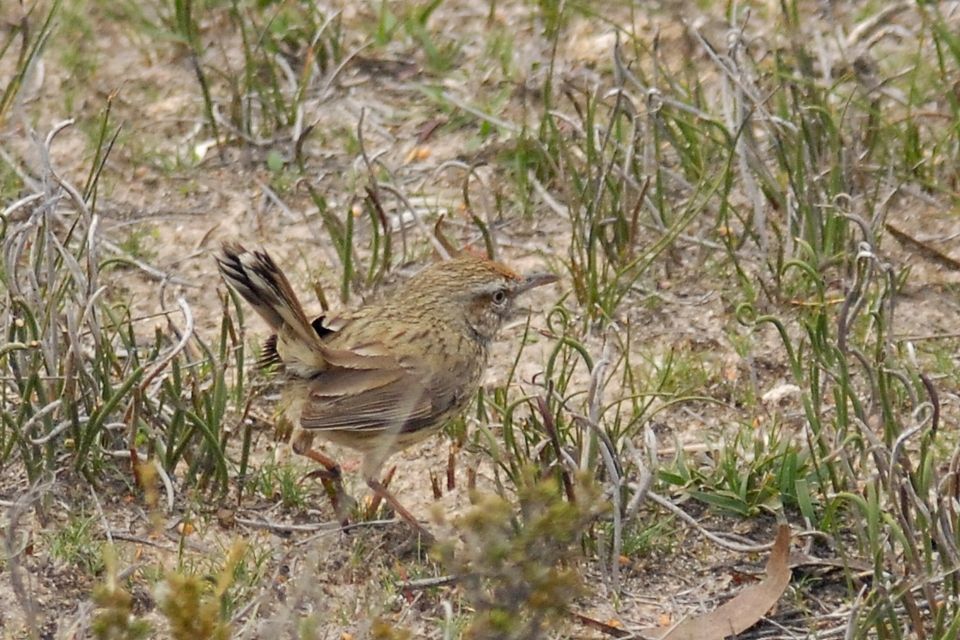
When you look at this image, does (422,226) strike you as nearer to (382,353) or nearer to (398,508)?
(382,353)

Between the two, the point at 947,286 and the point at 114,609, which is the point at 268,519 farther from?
the point at 947,286

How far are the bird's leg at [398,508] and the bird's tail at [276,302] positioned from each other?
0.44 meters

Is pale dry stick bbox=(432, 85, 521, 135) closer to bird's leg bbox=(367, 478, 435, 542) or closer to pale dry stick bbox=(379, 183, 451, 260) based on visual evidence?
pale dry stick bbox=(379, 183, 451, 260)

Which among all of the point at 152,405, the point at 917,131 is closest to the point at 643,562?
the point at 152,405

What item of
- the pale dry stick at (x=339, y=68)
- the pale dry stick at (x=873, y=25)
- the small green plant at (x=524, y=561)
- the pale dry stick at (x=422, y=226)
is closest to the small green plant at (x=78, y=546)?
the small green plant at (x=524, y=561)

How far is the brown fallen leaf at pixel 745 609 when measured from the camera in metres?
5.09

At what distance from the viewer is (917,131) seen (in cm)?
728

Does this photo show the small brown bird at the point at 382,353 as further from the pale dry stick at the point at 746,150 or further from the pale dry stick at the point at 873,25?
the pale dry stick at the point at 873,25

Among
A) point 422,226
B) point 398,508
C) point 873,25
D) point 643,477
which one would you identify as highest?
point 873,25

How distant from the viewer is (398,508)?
5605 mm

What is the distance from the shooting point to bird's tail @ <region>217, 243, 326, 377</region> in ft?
17.9

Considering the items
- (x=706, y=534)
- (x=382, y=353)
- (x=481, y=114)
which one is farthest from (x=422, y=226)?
(x=706, y=534)

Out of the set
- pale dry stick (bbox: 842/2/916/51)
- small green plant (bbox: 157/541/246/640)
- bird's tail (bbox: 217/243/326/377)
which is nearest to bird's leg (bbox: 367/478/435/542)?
bird's tail (bbox: 217/243/326/377)

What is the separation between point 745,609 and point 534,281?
190 cm
